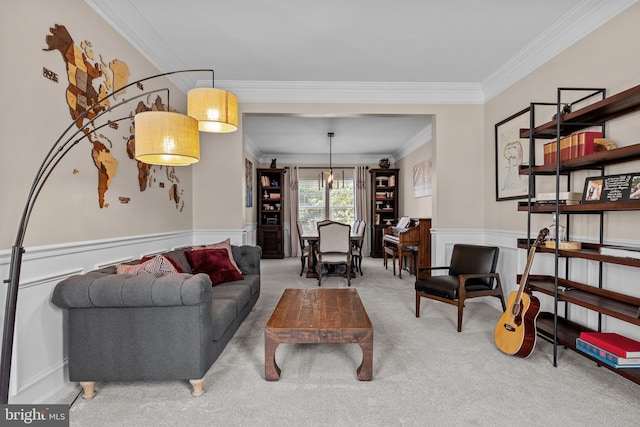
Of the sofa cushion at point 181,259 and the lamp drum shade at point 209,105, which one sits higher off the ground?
the lamp drum shade at point 209,105

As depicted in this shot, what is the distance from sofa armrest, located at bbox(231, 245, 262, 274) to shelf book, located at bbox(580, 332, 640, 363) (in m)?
2.94

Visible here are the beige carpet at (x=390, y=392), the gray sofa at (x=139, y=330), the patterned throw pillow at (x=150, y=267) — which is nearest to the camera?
the beige carpet at (x=390, y=392)

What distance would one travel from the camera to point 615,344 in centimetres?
210

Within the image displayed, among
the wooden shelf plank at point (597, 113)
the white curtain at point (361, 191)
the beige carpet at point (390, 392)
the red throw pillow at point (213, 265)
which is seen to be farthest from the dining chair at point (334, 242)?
the white curtain at point (361, 191)

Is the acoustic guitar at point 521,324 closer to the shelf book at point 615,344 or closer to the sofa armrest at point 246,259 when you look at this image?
the shelf book at point 615,344

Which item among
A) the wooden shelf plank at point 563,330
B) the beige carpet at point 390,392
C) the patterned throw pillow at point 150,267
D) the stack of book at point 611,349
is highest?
the patterned throw pillow at point 150,267

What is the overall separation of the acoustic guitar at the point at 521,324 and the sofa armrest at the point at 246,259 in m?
2.45

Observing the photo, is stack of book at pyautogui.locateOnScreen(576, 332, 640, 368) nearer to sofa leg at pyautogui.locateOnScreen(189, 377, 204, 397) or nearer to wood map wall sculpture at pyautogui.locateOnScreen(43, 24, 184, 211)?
sofa leg at pyautogui.locateOnScreen(189, 377, 204, 397)

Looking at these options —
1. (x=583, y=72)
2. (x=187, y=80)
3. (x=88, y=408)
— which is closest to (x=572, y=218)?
(x=583, y=72)

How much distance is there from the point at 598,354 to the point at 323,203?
7.00m

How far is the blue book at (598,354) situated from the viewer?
2.02 meters

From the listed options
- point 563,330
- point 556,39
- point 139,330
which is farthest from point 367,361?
point 556,39

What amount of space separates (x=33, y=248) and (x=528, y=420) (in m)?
2.85

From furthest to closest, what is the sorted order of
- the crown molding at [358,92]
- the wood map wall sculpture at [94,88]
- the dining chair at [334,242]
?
the dining chair at [334,242] < the crown molding at [358,92] < the wood map wall sculpture at [94,88]
